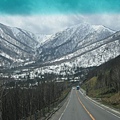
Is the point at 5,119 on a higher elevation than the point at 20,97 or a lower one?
lower

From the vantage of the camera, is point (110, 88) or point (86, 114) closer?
point (86, 114)

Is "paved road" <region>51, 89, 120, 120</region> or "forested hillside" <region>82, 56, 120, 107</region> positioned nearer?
"paved road" <region>51, 89, 120, 120</region>

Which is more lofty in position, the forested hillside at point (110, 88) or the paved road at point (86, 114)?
the forested hillside at point (110, 88)

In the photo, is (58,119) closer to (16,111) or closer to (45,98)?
(16,111)

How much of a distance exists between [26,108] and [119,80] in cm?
2858

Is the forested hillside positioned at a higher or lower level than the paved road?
higher

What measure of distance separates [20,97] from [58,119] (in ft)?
147

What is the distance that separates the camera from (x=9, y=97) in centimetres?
7394

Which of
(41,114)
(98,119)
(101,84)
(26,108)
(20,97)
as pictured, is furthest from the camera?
(101,84)

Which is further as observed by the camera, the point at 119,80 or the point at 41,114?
the point at 119,80

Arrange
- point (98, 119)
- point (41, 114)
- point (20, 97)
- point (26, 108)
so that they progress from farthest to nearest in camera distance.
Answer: point (26, 108) < point (20, 97) < point (41, 114) < point (98, 119)

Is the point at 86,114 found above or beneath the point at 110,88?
beneath

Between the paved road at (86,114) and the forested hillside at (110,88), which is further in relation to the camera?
the forested hillside at (110,88)

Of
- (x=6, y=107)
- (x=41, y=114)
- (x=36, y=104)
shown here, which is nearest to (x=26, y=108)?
→ (x=36, y=104)
